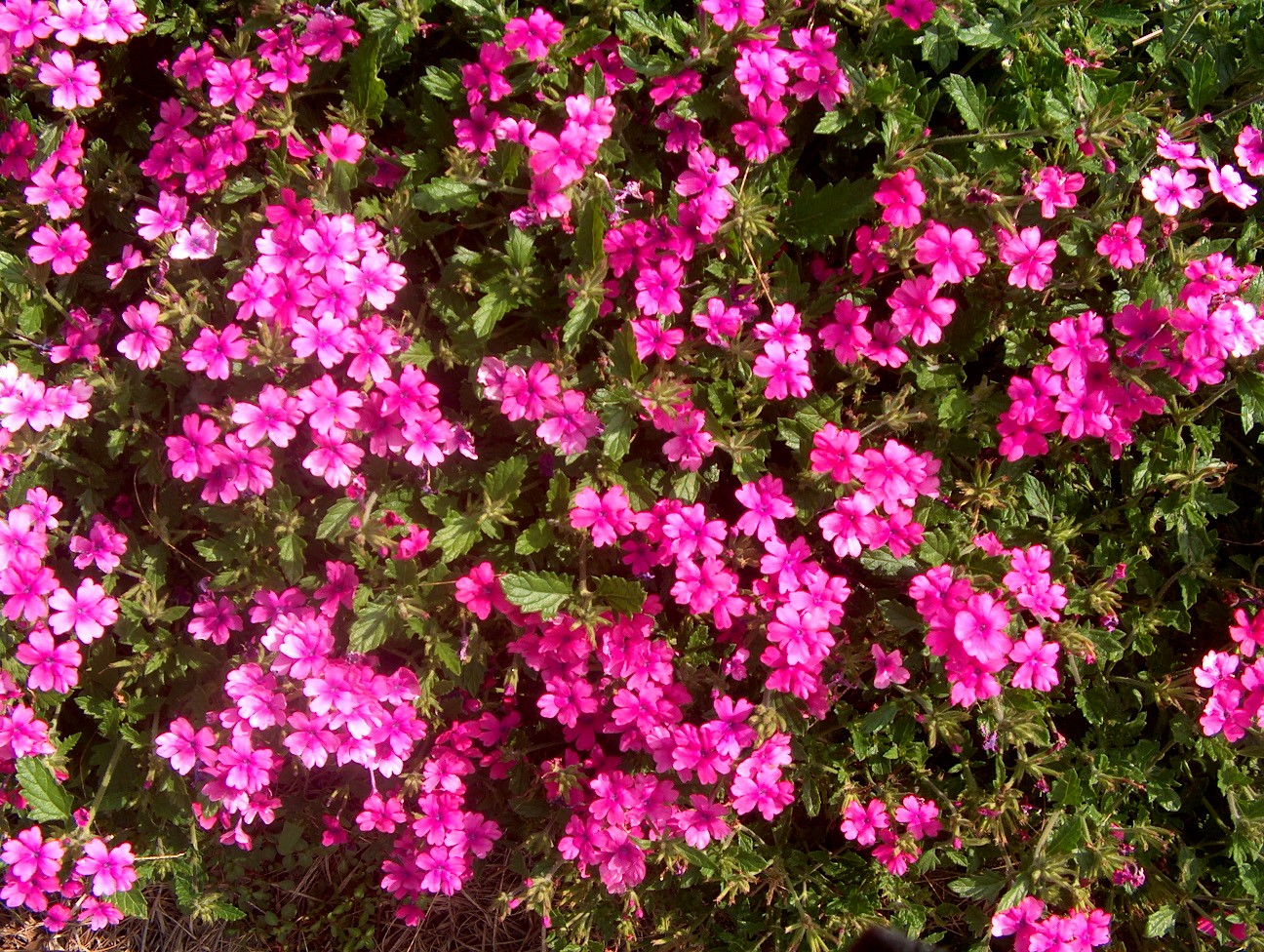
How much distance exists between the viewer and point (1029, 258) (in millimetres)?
2146

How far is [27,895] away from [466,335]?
1.98 m

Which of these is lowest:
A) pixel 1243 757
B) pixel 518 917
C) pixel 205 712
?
pixel 518 917

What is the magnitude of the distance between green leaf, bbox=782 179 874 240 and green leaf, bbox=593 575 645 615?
96cm

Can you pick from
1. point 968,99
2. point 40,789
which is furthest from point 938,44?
point 40,789

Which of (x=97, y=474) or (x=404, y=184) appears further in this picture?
(x=97, y=474)

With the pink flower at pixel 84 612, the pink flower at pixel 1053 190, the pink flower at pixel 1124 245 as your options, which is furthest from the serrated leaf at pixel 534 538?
the pink flower at pixel 1124 245

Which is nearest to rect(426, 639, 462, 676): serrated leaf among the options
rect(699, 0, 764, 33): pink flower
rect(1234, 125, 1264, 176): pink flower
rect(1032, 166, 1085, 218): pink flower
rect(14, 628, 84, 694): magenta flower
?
rect(14, 628, 84, 694): magenta flower

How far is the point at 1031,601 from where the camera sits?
6.94ft

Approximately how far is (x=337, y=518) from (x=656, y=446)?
0.85 m

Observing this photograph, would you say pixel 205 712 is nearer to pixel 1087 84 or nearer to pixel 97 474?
pixel 97 474

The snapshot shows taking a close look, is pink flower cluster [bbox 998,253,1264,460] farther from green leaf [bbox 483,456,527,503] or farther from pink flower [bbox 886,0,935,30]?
green leaf [bbox 483,456,527,503]

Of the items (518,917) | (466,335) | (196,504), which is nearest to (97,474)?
(196,504)

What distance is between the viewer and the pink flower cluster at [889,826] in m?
2.45

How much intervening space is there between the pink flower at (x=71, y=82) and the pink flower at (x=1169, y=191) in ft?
8.58
